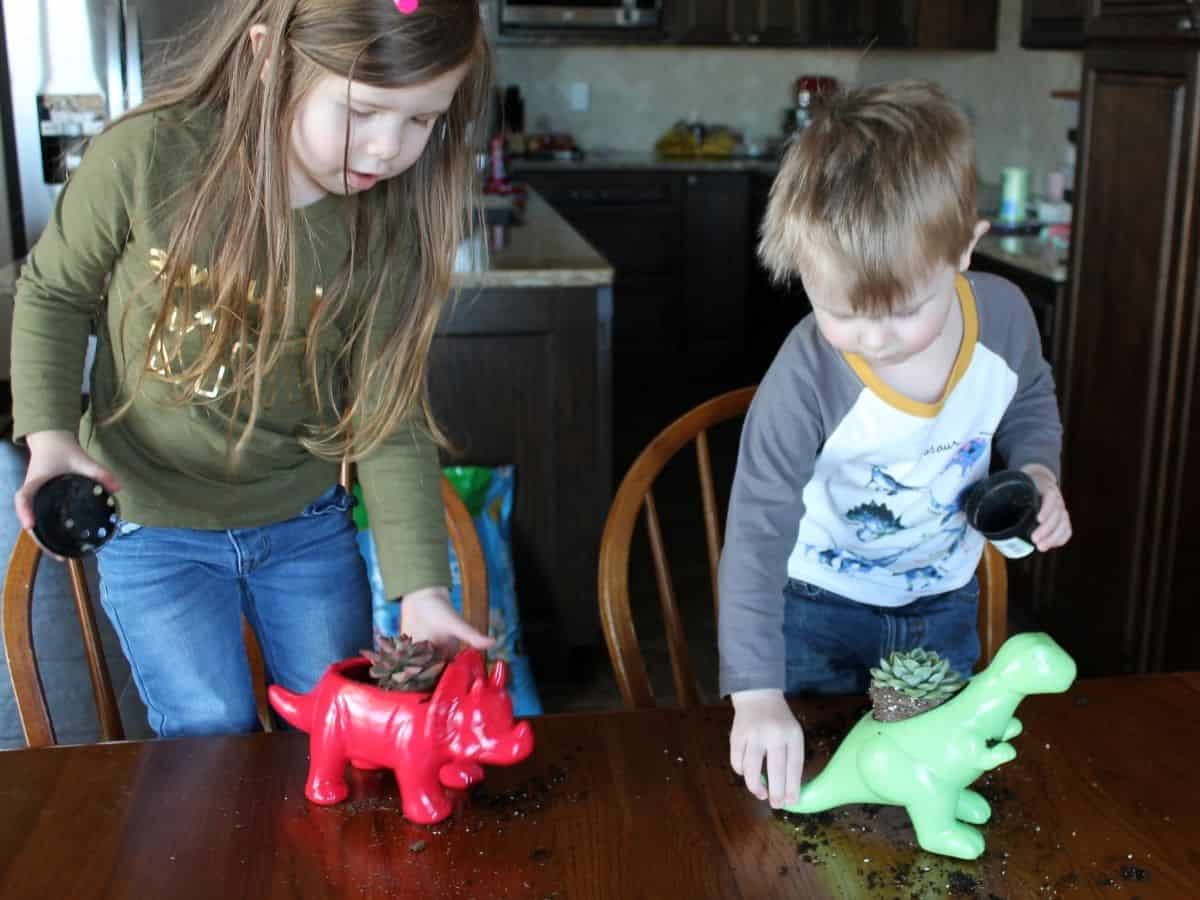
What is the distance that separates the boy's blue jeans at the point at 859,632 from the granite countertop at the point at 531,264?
1073 mm

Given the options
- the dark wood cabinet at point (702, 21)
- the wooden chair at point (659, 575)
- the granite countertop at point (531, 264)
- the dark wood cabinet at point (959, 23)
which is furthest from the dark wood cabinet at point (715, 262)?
the wooden chair at point (659, 575)

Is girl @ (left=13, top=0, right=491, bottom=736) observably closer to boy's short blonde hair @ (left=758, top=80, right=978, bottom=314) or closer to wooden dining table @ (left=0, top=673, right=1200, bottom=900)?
wooden dining table @ (left=0, top=673, right=1200, bottom=900)

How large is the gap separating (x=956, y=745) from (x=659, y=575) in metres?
0.52

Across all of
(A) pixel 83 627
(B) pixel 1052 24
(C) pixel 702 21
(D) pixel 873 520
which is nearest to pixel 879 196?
(D) pixel 873 520

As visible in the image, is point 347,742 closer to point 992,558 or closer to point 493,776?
point 493,776

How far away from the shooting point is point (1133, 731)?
3.41 ft

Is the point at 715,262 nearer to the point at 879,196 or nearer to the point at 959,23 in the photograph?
the point at 959,23

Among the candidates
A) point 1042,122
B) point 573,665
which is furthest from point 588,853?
point 1042,122

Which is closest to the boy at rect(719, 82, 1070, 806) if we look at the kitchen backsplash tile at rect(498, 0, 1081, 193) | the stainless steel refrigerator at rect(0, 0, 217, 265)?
the stainless steel refrigerator at rect(0, 0, 217, 265)

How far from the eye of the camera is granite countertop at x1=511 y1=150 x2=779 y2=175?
509 centimetres

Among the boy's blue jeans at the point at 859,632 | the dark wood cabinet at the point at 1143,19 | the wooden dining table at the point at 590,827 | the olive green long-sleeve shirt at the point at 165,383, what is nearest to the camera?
the wooden dining table at the point at 590,827

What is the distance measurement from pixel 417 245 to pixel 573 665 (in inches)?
62.7

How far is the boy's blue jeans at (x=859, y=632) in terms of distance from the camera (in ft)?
4.45

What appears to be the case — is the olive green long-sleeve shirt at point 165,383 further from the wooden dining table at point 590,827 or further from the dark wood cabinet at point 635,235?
the dark wood cabinet at point 635,235
